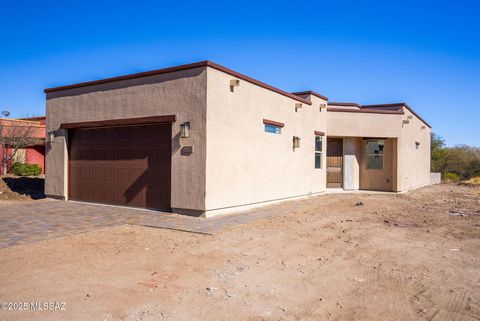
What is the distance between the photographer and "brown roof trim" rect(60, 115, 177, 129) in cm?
1081

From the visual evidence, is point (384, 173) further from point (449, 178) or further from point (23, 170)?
point (23, 170)

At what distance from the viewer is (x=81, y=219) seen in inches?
382

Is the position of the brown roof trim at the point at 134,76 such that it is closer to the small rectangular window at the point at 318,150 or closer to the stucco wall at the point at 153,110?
the stucco wall at the point at 153,110

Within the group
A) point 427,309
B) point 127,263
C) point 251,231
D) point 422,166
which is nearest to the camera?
point 427,309

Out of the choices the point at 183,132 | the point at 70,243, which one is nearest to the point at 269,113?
the point at 183,132

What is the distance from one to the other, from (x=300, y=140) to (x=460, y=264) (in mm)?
9342

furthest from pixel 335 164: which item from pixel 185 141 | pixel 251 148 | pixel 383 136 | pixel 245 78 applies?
pixel 185 141

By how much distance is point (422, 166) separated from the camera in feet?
82.3

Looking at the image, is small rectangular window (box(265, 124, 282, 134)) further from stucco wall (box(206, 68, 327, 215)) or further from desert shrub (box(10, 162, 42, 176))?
desert shrub (box(10, 162, 42, 176))

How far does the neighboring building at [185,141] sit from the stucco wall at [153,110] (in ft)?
0.10

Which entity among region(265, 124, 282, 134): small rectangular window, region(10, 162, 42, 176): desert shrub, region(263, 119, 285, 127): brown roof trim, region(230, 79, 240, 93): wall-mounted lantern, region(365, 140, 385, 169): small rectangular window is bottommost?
region(10, 162, 42, 176): desert shrub

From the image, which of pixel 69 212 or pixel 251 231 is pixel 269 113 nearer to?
pixel 251 231

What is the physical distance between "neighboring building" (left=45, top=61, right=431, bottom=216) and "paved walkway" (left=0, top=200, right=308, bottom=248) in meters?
0.56

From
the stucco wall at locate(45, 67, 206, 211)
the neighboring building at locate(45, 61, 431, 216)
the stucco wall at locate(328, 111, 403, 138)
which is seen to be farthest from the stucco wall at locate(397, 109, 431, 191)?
the stucco wall at locate(45, 67, 206, 211)
